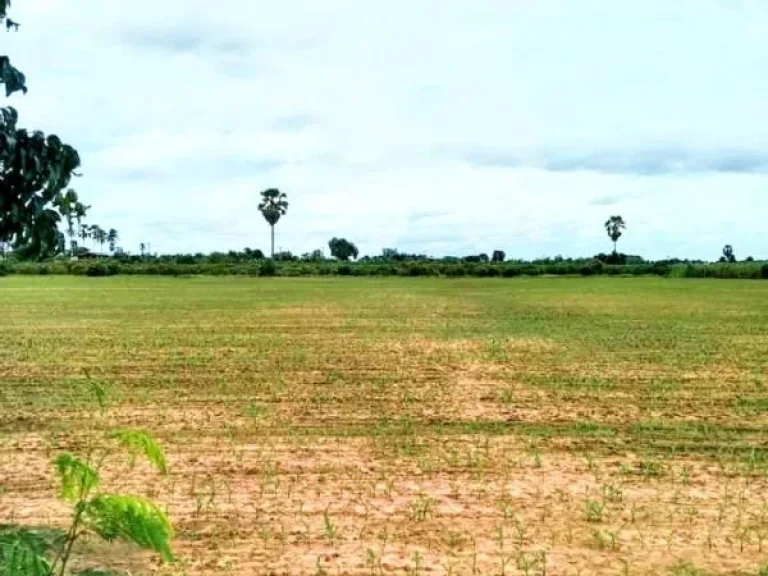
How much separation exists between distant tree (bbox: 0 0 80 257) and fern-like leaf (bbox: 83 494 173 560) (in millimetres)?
1727

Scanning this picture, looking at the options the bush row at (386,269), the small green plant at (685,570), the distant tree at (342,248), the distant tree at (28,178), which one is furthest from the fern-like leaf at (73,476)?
the distant tree at (342,248)

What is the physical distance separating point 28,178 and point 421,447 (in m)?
6.46

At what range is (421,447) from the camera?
959 centimetres

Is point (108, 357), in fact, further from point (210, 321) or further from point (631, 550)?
point (631, 550)

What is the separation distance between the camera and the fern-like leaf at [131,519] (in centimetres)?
267

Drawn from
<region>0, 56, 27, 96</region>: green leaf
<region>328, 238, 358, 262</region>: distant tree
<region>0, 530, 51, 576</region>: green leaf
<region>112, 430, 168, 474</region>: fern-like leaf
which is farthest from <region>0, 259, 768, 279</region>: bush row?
<region>0, 530, 51, 576</region>: green leaf

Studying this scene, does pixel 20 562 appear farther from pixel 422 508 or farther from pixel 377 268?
pixel 377 268

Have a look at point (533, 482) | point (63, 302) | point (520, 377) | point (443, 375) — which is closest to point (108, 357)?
point (443, 375)

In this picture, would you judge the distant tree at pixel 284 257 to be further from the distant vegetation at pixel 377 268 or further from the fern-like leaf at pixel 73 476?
the fern-like leaf at pixel 73 476

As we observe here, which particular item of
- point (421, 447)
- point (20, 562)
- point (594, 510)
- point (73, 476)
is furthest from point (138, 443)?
point (421, 447)

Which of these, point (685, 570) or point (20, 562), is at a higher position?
point (20, 562)

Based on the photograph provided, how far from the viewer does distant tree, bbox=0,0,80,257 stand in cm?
392

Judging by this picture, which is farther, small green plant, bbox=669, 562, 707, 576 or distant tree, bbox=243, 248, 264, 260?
distant tree, bbox=243, 248, 264, 260

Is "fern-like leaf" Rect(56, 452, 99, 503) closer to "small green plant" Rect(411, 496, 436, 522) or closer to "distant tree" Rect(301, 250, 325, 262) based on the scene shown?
"small green plant" Rect(411, 496, 436, 522)
